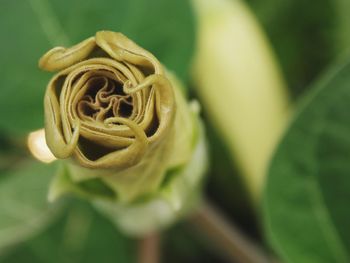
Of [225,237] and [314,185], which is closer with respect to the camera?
[314,185]

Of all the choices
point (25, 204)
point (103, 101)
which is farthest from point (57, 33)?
point (103, 101)

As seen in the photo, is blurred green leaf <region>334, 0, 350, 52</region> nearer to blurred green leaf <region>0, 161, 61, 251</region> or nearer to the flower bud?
the flower bud

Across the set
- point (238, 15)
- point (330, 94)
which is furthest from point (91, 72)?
point (238, 15)

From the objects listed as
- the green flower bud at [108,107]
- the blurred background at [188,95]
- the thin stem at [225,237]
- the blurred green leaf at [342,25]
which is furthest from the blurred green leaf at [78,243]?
the green flower bud at [108,107]

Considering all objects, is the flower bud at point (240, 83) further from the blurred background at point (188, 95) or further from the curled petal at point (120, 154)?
the curled petal at point (120, 154)

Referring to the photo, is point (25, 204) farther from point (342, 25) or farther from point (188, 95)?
point (342, 25)

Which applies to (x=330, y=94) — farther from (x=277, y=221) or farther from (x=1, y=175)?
(x=1, y=175)
